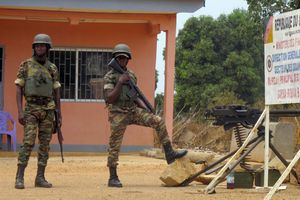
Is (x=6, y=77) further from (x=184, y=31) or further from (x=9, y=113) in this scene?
(x=184, y=31)

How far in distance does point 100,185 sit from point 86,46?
258 inches

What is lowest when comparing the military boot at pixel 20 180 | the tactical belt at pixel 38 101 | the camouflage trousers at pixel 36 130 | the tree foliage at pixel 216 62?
the military boot at pixel 20 180

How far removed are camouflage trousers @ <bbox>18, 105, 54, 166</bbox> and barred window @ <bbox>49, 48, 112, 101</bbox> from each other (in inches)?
254

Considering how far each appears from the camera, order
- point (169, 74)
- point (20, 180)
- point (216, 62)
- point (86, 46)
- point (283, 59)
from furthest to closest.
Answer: point (216, 62) → point (86, 46) → point (169, 74) → point (20, 180) → point (283, 59)

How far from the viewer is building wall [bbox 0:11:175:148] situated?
15484 mm

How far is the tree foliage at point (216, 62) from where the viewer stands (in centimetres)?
3359

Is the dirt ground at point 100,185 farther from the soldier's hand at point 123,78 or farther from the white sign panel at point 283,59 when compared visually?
the soldier's hand at point 123,78

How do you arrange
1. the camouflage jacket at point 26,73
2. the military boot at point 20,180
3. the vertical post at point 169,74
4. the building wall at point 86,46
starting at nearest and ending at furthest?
the military boot at point 20,180
the camouflage jacket at point 26,73
the vertical post at point 169,74
the building wall at point 86,46

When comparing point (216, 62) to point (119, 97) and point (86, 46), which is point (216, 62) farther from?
point (119, 97)

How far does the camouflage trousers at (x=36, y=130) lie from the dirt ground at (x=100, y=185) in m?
0.42

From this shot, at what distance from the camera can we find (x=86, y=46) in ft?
51.6

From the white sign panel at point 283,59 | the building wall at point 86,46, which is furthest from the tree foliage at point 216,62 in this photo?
the white sign panel at point 283,59

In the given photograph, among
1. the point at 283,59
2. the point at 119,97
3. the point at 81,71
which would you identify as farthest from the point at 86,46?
the point at 283,59

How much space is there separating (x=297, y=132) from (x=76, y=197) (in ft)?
22.2
